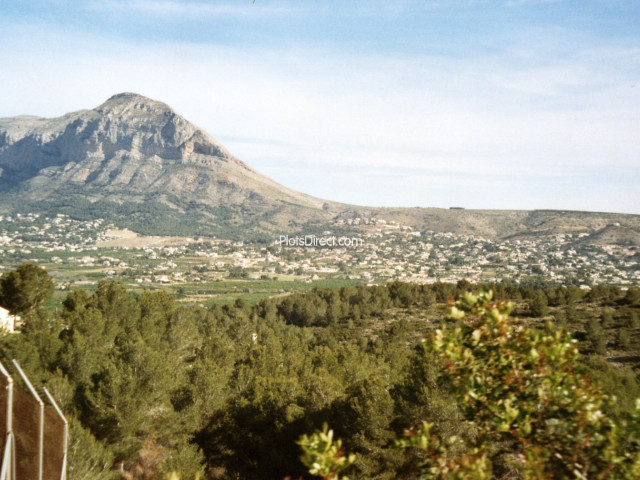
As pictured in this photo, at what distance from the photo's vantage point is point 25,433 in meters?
4.23

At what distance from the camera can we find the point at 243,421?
2555 cm

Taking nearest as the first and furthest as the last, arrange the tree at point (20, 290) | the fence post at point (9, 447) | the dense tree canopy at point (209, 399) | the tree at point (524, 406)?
the fence post at point (9, 447) < the tree at point (524, 406) < the dense tree canopy at point (209, 399) < the tree at point (20, 290)

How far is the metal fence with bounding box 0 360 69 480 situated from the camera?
3.94 m

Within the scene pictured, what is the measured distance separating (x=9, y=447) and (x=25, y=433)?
0.83 ft

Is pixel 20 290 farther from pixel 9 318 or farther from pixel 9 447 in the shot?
pixel 9 447

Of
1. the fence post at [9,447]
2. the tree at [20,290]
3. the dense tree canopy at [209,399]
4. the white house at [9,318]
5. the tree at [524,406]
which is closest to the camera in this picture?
the fence post at [9,447]

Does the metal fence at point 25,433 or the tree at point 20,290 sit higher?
the metal fence at point 25,433

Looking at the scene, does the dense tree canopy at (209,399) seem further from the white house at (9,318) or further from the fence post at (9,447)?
the fence post at (9,447)

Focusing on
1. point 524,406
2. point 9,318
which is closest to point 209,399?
point 9,318

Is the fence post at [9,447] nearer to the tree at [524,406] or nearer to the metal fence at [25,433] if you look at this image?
the metal fence at [25,433]

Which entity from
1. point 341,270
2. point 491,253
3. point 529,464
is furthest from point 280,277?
point 529,464

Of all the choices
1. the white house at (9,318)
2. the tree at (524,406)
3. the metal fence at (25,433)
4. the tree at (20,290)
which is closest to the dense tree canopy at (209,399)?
the white house at (9,318)

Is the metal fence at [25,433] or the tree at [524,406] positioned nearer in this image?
the metal fence at [25,433]

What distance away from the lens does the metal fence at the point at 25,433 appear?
155 inches
